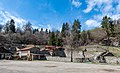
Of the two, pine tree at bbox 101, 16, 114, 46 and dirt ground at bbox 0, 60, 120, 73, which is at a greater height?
pine tree at bbox 101, 16, 114, 46

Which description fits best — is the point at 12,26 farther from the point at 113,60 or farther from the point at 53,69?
the point at 53,69

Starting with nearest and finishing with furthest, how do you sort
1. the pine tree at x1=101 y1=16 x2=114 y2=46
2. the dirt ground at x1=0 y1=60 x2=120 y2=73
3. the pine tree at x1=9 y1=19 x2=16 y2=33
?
the dirt ground at x1=0 y1=60 x2=120 y2=73 → the pine tree at x1=101 y1=16 x2=114 y2=46 → the pine tree at x1=9 y1=19 x2=16 y2=33

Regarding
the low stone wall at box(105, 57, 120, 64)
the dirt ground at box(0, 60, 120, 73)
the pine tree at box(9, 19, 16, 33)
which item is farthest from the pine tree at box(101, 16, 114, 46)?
the pine tree at box(9, 19, 16, 33)

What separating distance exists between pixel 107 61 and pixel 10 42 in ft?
219

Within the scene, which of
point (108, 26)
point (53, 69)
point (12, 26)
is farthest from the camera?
point (12, 26)

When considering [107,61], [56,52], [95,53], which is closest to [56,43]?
[56,52]

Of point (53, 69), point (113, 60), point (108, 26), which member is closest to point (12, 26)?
point (108, 26)

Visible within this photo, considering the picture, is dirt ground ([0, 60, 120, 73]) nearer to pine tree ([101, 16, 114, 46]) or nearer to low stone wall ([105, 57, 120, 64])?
low stone wall ([105, 57, 120, 64])

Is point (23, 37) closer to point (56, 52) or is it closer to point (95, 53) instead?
point (56, 52)

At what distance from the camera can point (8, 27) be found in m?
139

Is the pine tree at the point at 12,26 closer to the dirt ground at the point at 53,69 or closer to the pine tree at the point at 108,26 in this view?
the pine tree at the point at 108,26

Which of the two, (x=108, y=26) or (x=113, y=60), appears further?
(x=108, y=26)

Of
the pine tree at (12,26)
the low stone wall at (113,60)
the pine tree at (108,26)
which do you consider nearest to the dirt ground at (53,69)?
the low stone wall at (113,60)

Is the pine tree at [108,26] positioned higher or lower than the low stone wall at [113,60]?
higher
